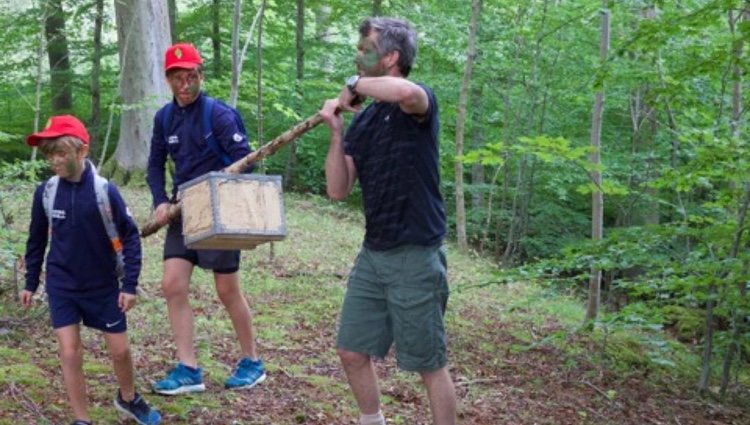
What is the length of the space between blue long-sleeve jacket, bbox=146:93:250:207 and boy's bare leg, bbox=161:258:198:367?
395 mm

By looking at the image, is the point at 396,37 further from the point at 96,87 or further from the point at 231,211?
the point at 96,87

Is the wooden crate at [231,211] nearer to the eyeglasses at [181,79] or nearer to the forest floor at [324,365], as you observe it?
the eyeglasses at [181,79]

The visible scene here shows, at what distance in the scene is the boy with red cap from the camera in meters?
3.79

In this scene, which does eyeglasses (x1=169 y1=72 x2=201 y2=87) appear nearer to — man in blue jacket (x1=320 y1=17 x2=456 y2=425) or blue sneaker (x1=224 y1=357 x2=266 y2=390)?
man in blue jacket (x1=320 y1=17 x2=456 y2=425)

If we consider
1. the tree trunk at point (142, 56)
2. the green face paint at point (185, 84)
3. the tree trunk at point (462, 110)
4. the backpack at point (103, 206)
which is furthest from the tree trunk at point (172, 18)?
the backpack at point (103, 206)

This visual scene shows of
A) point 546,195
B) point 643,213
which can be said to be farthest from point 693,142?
point 546,195

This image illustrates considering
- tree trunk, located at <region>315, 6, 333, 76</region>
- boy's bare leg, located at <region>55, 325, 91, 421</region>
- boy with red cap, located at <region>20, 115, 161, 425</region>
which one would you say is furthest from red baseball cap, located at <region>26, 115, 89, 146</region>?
tree trunk, located at <region>315, 6, 333, 76</region>

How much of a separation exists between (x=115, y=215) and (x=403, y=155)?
1437mm

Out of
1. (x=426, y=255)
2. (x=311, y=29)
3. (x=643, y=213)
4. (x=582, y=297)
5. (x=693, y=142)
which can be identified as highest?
(x=311, y=29)

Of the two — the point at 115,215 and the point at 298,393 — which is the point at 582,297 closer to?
the point at 298,393

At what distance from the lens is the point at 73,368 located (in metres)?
3.78

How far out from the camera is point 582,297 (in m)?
14.8

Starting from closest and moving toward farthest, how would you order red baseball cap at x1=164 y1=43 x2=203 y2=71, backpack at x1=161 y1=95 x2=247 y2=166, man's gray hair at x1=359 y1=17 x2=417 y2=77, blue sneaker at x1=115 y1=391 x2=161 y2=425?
1. man's gray hair at x1=359 y1=17 x2=417 y2=77
2. blue sneaker at x1=115 y1=391 x2=161 y2=425
3. red baseball cap at x1=164 y1=43 x2=203 y2=71
4. backpack at x1=161 y1=95 x2=247 y2=166

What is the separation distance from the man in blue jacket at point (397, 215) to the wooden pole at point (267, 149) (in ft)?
0.64
